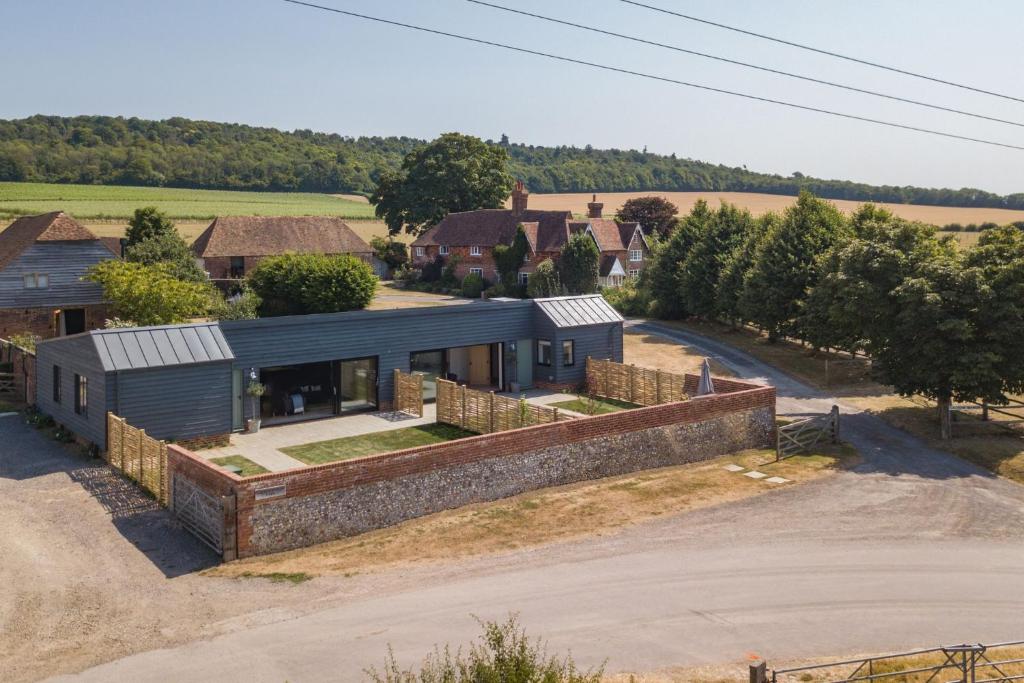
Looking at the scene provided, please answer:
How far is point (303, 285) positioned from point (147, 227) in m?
13.0

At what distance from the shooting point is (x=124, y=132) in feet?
472

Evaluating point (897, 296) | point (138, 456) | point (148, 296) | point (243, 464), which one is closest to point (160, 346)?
point (138, 456)

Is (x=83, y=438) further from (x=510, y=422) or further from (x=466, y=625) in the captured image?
(x=466, y=625)

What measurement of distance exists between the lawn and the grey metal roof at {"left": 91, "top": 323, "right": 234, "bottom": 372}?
3.90 m

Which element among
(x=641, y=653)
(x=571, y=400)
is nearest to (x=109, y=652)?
(x=641, y=653)

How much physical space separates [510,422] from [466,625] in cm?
1127

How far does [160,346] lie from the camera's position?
25734 millimetres

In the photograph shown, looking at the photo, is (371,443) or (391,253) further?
(391,253)

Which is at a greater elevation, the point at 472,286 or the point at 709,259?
the point at 709,259

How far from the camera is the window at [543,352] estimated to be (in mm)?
35250

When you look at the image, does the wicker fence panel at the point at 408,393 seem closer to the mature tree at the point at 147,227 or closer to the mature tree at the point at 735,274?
the mature tree at the point at 735,274

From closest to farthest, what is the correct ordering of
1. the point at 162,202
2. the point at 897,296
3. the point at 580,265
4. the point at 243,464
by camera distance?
the point at 243,464 < the point at 897,296 < the point at 580,265 < the point at 162,202

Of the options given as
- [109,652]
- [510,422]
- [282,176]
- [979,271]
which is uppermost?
[282,176]

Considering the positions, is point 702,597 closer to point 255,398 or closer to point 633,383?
point 633,383
